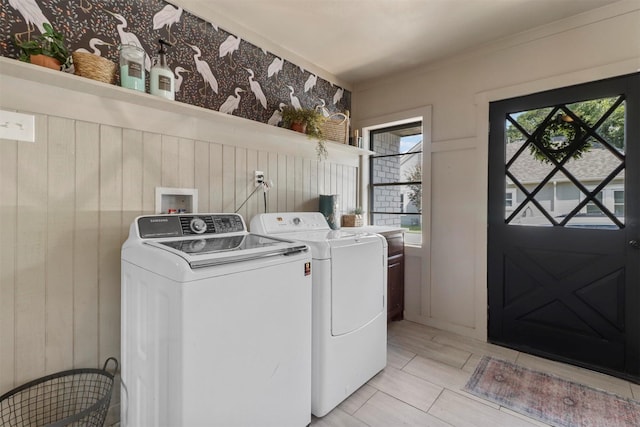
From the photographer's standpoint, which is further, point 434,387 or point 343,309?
point 434,387

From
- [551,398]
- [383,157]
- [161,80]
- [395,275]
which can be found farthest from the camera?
[383,157]

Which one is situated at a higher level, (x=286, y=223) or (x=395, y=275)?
(x=286, y=223)

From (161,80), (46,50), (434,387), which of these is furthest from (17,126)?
(434,387)

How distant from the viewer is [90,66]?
1420 millimetres

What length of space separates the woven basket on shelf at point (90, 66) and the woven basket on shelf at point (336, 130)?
5.30 feet

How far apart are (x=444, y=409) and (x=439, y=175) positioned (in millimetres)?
1920

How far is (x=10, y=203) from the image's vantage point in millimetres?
1316

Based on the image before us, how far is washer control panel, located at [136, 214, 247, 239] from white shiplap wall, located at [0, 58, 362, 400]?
233 mm

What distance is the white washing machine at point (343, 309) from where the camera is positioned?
1.64 meters

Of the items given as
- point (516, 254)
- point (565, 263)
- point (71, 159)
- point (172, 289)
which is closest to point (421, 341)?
point (516, 254)

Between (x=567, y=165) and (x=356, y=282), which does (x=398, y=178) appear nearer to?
(x=567, y=165)

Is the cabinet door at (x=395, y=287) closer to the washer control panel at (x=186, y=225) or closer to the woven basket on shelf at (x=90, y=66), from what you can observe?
the washer control panel at (x=186, y=225)

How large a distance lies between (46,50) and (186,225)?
1.03 metres

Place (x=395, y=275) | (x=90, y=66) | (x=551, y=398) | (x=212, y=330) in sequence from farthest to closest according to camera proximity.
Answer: (x=395, y=275) → (x=551, y=398) → (x=90, y=66) → (x=212, y=330)
